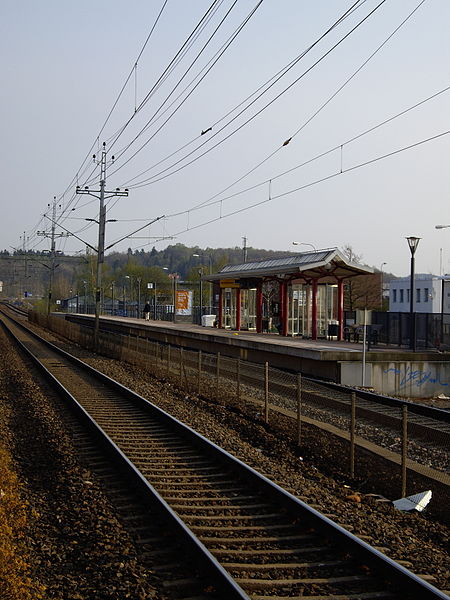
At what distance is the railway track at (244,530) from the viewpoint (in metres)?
6.30

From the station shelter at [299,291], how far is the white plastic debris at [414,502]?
924 inches

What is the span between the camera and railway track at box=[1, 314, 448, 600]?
20.7 ft

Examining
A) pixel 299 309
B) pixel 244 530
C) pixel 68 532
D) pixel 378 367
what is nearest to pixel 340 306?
pixel 299 309

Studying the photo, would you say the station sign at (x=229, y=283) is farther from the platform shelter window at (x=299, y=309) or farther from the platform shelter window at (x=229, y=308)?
the platform shelter window at (x=229, y=308)

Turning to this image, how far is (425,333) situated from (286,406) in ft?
45.3

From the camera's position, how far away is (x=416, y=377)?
25719mm

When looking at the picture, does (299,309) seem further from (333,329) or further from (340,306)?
(340,306)

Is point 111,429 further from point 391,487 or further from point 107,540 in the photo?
point 107,540

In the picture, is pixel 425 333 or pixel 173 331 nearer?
pixel 425 333

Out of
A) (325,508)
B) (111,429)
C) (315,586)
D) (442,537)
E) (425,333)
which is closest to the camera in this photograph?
(315,586)

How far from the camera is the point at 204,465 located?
1163 centimetres

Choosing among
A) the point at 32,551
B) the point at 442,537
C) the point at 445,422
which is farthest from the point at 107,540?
the point at 445,422

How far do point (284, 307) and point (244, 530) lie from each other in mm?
31556

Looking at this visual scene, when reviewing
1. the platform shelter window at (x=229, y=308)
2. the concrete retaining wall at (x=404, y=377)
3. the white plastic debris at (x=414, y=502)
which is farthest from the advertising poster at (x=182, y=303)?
the white plastic debris at (x=414, y=502)
